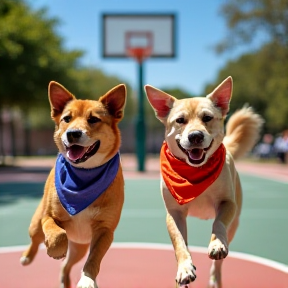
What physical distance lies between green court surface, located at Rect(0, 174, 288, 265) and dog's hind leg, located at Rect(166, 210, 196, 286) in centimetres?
252

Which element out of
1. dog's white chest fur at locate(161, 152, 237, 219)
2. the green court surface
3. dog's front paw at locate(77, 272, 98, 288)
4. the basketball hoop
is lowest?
the green court surface

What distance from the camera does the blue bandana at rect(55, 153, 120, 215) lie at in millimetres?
3846

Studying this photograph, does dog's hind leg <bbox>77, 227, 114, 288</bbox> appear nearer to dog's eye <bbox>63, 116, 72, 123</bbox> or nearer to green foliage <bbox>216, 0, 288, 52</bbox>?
dog's eye <bbox>63, 116, 72, 123</bbox>

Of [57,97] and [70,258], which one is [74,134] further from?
[70,258]

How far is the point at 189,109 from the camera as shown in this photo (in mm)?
3932

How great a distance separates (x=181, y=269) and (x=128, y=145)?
40.7 metres

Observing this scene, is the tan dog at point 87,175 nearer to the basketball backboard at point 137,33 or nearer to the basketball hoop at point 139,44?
the basketball hoop at point 139,44

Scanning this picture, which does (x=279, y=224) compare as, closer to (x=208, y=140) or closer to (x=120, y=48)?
(x=208, y=140)

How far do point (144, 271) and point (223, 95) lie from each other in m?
2.45

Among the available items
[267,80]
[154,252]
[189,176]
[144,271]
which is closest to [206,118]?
[189,176]

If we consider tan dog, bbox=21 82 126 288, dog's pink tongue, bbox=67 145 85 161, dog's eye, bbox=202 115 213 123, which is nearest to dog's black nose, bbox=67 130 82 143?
tan dog, bbox=21 82 126 288

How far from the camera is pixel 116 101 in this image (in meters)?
4.14

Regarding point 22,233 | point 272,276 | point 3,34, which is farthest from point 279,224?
point 3,34

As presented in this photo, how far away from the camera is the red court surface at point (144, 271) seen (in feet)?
16.5
